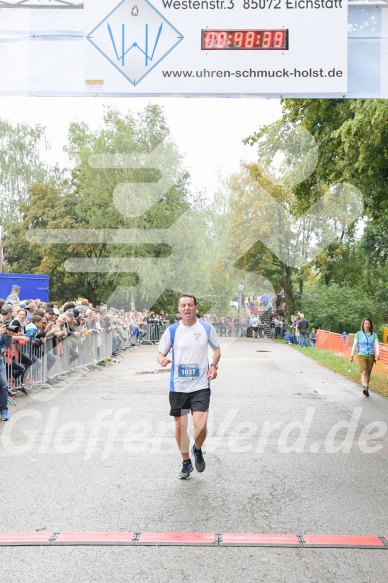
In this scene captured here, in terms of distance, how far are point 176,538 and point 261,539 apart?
1.85 feet

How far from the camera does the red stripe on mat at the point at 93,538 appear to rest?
522 centimetres

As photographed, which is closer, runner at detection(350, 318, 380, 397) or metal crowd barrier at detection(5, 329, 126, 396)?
metal crowd barrier at detection(5, 329, 126, 396)

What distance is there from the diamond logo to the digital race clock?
0.33 m

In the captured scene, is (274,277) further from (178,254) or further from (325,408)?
(325,408)

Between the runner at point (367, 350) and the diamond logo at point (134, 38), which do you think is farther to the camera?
the runner at point (367, 350)

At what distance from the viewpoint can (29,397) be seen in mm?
13867

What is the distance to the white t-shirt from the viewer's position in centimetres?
756

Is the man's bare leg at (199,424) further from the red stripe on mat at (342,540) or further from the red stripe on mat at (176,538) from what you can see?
the red stripe on mat at (342,540)

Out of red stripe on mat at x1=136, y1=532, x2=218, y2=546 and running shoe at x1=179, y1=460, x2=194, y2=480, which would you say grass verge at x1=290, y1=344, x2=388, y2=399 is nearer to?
running shoe at x1=179, y1=460, x2=194, y2=480

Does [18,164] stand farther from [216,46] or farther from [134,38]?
[216,46]

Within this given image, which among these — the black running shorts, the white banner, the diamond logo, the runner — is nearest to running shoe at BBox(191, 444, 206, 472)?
the black running shorts

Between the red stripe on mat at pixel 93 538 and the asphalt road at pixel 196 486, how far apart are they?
0.39 feet

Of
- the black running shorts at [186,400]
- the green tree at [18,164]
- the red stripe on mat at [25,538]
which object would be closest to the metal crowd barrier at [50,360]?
the black running shorts at [186,400]

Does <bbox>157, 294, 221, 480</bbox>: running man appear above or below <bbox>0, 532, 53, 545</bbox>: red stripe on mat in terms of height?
above
